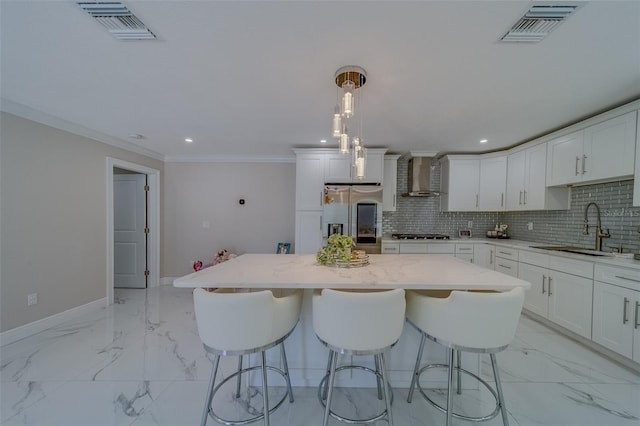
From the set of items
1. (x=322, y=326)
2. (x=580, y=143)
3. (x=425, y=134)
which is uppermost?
(x=425, y=134)

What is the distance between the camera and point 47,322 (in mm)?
2721

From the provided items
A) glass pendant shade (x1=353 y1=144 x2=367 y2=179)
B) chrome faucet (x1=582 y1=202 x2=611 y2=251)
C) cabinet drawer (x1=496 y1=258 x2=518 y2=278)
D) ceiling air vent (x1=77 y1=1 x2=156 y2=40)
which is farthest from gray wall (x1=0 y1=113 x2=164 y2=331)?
chrome faucet (x1=582 y1=202 x2=611 y2=251)

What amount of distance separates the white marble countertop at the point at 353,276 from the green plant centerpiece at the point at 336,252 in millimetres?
65

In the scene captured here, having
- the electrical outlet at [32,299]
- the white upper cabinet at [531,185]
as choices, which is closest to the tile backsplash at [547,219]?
the white upper cabinet at [531,185]

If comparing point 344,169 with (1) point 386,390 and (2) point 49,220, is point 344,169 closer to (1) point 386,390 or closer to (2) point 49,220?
(1) point 386,390

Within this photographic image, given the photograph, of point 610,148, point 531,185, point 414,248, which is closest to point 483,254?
point 414,248

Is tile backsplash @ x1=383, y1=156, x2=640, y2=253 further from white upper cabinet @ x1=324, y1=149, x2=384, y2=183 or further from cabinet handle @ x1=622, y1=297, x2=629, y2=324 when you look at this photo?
white upper cabinet @ x1=324, y1=149, x2=384, y2=183

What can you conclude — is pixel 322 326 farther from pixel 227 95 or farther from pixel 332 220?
pixel 332 220

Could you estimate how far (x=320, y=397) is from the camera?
173cm

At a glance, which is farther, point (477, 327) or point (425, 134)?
point (425, 134)

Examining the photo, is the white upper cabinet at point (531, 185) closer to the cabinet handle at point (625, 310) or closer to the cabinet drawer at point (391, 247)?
the cabinet handle at point (625, 310)

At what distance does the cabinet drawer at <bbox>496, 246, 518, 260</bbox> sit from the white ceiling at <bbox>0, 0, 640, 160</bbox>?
1626mm

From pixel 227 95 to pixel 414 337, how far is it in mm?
2557

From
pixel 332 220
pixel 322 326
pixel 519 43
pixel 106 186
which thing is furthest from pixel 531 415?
pixel 106 186
